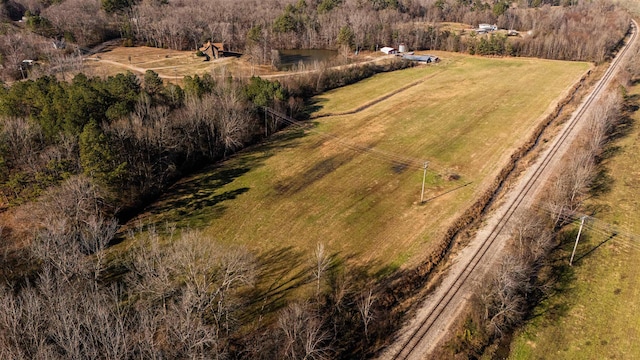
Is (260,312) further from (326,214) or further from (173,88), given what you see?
(173,88)

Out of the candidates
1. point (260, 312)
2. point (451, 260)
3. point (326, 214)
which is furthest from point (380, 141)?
point (260, 312)

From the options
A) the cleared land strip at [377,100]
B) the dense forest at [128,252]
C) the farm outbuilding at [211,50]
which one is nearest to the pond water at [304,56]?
the farm outbuilding at [211,50]

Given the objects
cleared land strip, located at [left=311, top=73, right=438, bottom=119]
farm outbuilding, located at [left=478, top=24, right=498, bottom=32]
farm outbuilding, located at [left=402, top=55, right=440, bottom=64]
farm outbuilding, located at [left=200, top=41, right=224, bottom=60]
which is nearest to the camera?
cleared land strip, located at [left=311, top=73, right=438, bottom=119]

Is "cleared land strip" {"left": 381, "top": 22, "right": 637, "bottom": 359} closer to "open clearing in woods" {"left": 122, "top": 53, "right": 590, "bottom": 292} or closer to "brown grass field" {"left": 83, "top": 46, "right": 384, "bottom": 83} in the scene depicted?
"open clearing in woods" {"left": 122, "top": 53, "right": 590, "bottom": 292}

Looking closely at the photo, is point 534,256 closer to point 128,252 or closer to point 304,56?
point 128,252

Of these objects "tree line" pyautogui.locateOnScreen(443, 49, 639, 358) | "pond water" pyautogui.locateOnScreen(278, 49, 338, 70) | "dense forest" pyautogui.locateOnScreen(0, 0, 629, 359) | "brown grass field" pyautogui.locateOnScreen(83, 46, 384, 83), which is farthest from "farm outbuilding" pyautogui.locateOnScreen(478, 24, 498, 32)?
"tree line" pyautogui.locateOnScreen(443, 49, 639, 358)

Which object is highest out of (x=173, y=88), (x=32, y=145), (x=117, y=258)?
(x=173, y=88)
